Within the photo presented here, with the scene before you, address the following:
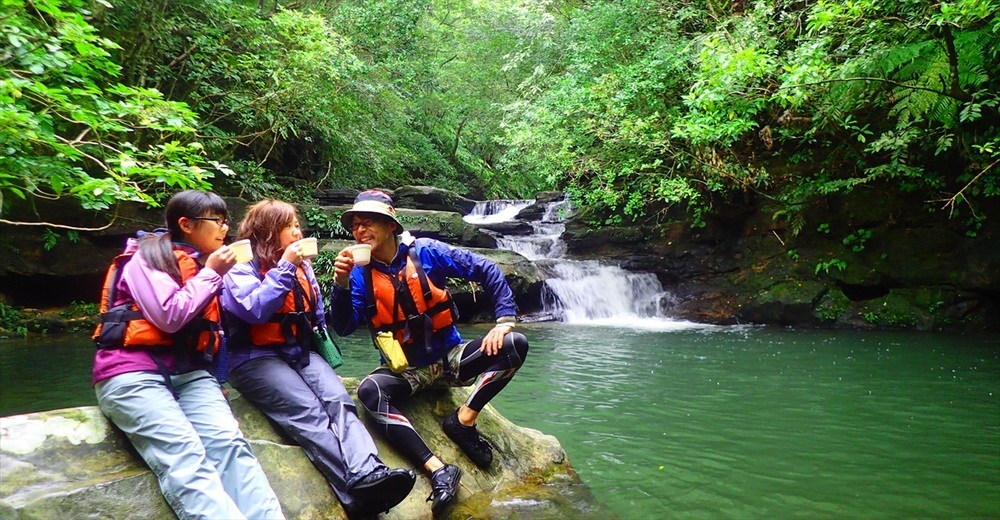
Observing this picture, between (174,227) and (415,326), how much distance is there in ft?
4.82

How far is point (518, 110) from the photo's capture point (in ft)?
57.2

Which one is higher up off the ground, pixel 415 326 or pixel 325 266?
pixel 325 266

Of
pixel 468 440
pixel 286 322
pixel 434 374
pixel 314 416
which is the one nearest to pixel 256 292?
pixel 286 322

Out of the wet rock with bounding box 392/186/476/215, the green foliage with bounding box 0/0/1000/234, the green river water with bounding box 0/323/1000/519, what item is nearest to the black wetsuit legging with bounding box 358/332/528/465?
the green river water with bounding box 0/323/1000/519

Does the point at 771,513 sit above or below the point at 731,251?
below

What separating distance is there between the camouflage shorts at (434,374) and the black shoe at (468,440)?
0.25 m

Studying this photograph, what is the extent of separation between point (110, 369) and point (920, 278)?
49.3ft

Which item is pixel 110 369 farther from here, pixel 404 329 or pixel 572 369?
pixel 572 369

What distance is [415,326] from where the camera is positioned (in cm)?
370

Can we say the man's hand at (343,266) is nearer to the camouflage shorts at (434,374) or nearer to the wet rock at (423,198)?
the camouflage shorts at (434,374)

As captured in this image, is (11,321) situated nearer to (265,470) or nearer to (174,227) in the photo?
(174,227)

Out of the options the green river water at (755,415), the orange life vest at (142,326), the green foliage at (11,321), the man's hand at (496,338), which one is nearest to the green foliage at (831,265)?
the green river water at (755,415)

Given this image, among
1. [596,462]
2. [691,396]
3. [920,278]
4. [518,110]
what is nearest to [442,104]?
[518,110]

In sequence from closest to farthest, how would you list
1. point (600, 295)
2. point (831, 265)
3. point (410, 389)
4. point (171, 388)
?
point (171, 388)
point (410, 389)
point (831, 265)
point (600, 295)
